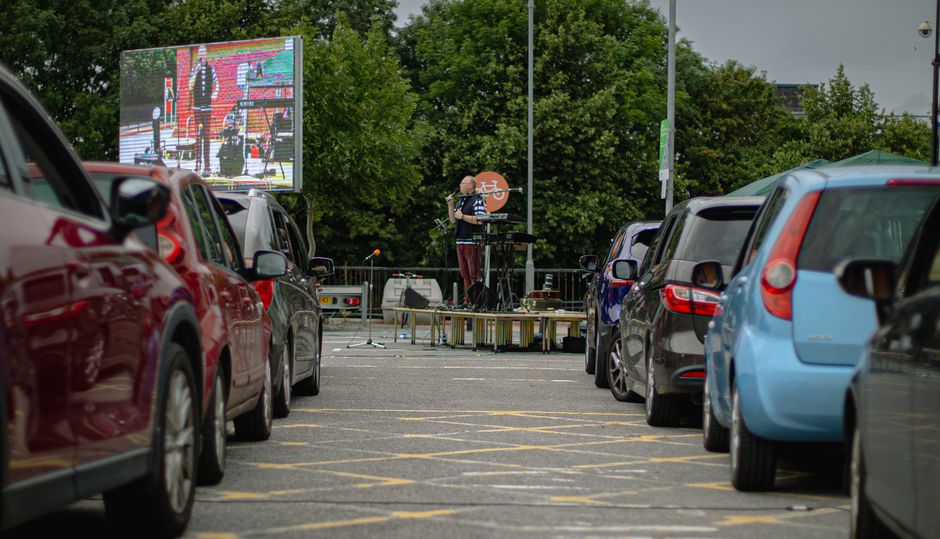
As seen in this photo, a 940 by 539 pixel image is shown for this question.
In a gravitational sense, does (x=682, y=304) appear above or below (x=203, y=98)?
below

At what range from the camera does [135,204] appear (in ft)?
17.5

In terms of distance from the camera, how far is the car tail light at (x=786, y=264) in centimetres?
707

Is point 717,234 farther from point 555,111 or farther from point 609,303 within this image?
point 555,111

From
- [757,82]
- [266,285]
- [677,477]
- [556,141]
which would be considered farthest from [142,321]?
[757,82]

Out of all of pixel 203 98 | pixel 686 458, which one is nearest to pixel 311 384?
pixel 686 458

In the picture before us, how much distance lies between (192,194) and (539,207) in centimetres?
4037

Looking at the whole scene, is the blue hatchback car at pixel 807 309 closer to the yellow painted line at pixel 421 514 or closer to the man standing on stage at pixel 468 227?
the yellow painted line at pixel 421 514

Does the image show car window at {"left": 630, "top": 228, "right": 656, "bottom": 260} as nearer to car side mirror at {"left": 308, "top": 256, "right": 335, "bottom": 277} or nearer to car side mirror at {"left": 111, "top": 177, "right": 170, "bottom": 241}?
car side mirror at {"left": 308, "top": 256, "right": 335, "bottom": 277}

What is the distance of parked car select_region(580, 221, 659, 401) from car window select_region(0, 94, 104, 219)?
8861 millimetres

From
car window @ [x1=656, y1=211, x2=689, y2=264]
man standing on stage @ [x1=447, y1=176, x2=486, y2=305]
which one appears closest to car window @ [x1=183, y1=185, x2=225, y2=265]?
car window @ [x1=656, y1=211, x2=689, y2=264]

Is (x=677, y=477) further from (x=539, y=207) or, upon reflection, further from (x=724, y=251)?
(x=539, y=207)

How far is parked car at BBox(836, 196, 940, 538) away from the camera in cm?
455

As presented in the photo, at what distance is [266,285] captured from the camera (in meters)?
10.8

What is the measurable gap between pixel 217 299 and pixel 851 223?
327 centimetres
